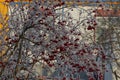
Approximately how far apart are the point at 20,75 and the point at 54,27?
1.08 m

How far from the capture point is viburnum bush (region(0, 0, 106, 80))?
13.5ft

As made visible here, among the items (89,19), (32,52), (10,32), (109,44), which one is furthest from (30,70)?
(109,44)

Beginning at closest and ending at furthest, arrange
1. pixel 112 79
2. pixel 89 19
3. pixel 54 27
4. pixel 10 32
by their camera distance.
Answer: pixel 54 27 < pixel 89 19 < pixel 10 32 < pixel 112 79

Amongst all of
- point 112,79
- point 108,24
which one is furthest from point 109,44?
point 112,79

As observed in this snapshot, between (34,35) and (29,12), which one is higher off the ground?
(29,12)

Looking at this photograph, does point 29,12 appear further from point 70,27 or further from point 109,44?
point 109,44

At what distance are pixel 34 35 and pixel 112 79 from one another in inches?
348

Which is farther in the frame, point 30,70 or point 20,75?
point 20,75

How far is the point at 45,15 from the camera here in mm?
4160

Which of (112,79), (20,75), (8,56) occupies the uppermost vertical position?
(8,56)

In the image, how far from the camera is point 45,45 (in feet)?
13.5

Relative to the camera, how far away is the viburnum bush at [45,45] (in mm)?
4129

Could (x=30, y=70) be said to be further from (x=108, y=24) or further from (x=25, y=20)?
(x=108, y=24)

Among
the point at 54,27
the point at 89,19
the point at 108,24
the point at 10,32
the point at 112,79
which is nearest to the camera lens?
the point at 54,27
